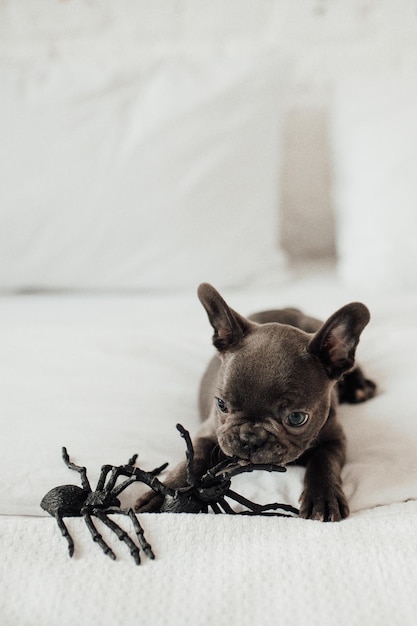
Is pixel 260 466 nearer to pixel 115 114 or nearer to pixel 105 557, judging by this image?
pixel 105 557

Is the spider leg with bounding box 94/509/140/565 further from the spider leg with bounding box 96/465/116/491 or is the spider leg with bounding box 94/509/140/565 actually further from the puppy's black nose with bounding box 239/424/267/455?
the puppy's black nose with bounding box 239/424/267/455

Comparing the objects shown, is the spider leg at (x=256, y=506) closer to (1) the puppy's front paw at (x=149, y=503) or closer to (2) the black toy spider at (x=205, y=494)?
(2) the black toy spider at (x=205, y=494)

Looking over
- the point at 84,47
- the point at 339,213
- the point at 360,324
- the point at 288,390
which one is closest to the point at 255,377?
the point at 288,390

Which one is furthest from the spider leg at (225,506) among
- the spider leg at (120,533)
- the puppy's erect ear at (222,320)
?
the puppy's erect ear at (222,320)

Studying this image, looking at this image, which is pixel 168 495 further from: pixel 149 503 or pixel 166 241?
pixel 166 241

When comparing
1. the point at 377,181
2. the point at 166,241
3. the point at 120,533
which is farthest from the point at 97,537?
the point at 377,181

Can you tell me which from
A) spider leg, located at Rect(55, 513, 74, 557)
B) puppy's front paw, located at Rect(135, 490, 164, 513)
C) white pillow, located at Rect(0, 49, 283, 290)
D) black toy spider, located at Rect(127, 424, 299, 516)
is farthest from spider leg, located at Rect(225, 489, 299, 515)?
white pillow, located at Rect(0, 49, 283, 290)
